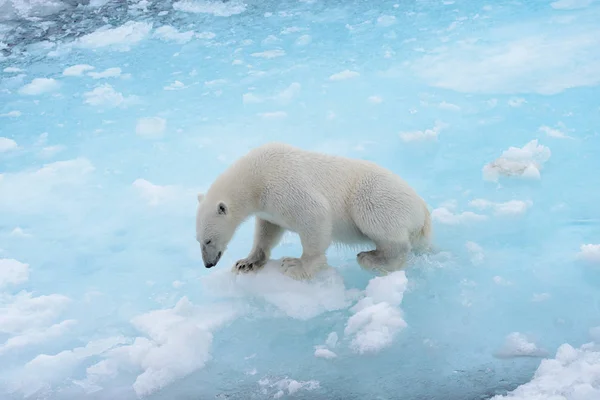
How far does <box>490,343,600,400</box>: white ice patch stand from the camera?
2.46 metres

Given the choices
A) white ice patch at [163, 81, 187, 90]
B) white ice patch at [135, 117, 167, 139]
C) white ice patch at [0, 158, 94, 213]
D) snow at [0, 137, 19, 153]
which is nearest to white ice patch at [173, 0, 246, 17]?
white ice patch at [163, 81, 187, 90]

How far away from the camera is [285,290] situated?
3.52m

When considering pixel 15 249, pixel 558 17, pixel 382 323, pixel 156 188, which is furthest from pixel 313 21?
pixel 382 323

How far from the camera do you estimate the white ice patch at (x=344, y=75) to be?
679 cm

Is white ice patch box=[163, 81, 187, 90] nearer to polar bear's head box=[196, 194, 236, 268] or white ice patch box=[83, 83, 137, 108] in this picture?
white ice patch box=[83, 83, 137, 108]

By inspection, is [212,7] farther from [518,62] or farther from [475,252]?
[475,252]

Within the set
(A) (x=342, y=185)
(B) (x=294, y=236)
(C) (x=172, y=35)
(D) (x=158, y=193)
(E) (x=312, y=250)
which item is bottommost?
(B) (x=294, y=236)

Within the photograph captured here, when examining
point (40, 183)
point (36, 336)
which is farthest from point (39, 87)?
point (36, 336)

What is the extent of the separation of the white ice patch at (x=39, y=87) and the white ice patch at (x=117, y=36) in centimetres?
100

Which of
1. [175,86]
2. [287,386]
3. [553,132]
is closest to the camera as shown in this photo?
[287,386]

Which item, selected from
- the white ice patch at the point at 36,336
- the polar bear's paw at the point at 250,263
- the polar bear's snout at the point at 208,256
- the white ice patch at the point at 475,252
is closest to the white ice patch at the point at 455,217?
the white ice patch at the point at 475,252

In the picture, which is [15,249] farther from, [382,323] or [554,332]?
[554,332]

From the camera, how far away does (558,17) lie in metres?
7.68

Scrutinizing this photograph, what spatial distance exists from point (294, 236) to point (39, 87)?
14.3 ft
